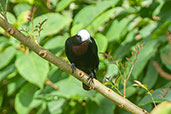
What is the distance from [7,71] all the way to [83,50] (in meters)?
0.56

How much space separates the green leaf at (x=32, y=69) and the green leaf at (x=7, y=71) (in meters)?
0.11

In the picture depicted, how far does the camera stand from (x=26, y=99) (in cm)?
205

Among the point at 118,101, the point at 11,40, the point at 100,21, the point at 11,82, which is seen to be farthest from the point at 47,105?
the point at 118,101

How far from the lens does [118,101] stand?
122 centimetres

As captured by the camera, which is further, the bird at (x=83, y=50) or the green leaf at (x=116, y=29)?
the green leaf at (x=116, y=29)

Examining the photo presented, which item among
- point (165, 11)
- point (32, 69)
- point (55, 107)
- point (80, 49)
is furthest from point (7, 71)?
point (165, 11)

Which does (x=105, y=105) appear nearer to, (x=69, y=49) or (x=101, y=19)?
(x=69, y=49)

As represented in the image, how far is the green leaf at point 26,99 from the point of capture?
202cm

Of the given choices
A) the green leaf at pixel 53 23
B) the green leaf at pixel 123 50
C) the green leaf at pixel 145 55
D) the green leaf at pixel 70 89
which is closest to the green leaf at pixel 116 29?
the green leaf at pixel 123 50

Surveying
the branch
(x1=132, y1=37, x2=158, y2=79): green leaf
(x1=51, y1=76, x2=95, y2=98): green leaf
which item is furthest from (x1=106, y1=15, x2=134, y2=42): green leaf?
the branch

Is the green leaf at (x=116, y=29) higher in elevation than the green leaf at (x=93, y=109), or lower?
higher

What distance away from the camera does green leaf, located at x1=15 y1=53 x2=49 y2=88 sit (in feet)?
5.86

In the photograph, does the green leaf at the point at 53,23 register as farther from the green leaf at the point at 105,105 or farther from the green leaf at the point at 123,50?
the green leaf at the point at 105,105

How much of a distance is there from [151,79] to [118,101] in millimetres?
779
